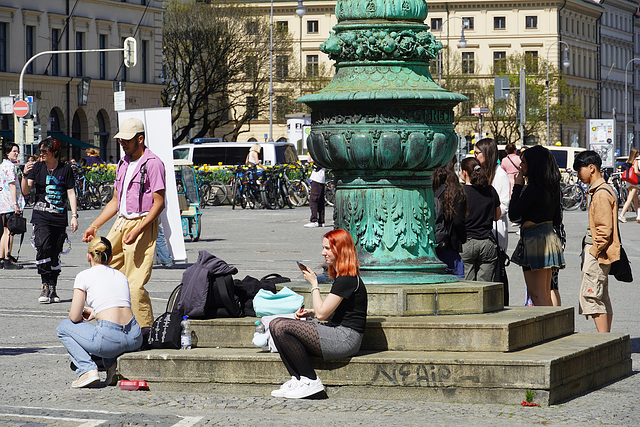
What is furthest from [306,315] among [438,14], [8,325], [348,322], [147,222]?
[438,14]

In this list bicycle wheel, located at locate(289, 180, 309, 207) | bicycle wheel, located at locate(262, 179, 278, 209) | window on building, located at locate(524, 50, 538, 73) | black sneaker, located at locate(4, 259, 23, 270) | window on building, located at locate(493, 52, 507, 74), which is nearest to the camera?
black sneaker, located at locate(4, 259, 23, 270)

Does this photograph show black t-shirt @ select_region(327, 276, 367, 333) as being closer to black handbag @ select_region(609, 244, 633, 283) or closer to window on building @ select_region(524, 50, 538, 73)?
black handbag @ select_region(609, 244, 633, 283)

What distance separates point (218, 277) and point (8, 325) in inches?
144

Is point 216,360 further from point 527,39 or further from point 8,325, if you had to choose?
point 527,39

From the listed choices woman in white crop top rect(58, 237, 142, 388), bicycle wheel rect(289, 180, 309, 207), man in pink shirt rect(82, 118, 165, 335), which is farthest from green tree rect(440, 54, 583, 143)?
woman in white crop top rect(58, 237, 142, 388)

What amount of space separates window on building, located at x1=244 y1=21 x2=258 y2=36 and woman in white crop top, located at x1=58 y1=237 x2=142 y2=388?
225 ft

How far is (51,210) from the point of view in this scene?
14586 mm

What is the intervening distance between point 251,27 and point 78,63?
13.3 meters

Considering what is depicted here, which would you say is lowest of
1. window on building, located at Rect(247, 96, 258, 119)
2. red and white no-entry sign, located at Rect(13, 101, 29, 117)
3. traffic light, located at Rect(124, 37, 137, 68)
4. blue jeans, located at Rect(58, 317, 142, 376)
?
blue jeans, located at Rect(58, 317, 142, 376)

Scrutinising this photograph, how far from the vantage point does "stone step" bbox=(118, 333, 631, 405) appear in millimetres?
7984

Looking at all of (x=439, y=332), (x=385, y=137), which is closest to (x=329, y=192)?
(x=385, y=137)

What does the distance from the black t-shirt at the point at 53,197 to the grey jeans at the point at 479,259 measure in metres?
5.27

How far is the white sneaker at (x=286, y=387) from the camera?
27.0 ft

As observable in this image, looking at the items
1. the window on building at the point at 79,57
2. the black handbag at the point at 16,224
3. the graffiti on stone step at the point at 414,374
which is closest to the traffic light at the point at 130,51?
the window on building at the point at 79,57
